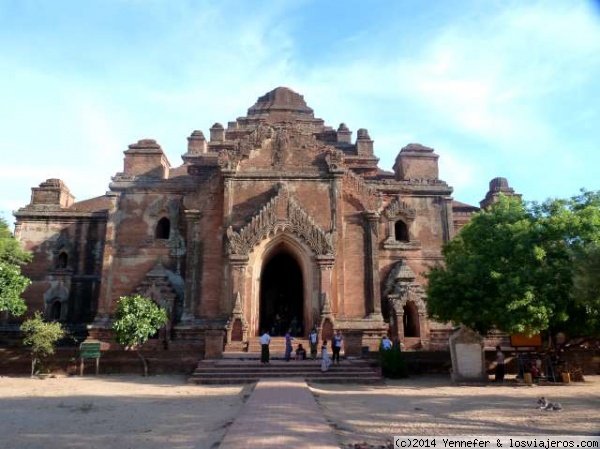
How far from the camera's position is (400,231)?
27688 mm

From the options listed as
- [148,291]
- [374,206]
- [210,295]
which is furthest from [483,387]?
[148,291]

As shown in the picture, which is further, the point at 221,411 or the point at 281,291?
the point at 281,291

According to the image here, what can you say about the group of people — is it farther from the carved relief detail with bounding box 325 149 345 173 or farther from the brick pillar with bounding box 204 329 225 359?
the carved relief detail with bounding box 325 149 345 173

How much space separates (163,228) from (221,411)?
17.0 meters

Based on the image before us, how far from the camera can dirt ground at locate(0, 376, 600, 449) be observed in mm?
9016

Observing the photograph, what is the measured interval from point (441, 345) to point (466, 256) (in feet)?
23.8

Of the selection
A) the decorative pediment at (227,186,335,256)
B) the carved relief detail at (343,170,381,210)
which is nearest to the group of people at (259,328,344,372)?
the decorative pediment at (227,186,335,256)

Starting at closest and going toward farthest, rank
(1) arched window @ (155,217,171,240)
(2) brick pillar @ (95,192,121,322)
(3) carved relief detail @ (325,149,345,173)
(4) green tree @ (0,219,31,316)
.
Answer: (4) green tree @ (0,219,31,316), (3) carved relief detail @ (325,149,345,173), (2) brick pillar @ (95,192,121,322), (1) arched window @ (155,217,171,240)

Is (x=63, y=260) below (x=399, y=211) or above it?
below

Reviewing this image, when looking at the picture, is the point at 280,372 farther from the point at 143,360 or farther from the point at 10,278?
the point at 10,278

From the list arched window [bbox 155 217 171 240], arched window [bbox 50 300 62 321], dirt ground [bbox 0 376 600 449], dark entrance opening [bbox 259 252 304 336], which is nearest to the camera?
dirt ground [bbox 0 376 600 449]

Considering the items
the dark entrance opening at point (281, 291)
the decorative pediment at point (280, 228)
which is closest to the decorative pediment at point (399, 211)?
the decorative pediment at point (280, 228)

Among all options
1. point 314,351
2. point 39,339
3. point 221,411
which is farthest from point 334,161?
point 221,411

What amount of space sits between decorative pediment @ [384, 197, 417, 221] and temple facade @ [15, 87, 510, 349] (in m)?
0.06
